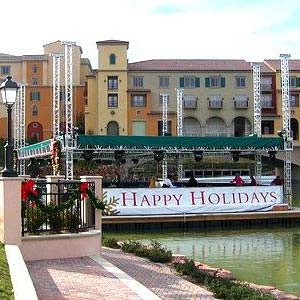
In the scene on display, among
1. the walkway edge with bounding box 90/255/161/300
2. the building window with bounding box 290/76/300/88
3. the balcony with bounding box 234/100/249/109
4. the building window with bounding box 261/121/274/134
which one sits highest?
the building window with bounding box 290/76/300/88

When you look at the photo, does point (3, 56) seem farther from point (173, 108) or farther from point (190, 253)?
point (190, 253)

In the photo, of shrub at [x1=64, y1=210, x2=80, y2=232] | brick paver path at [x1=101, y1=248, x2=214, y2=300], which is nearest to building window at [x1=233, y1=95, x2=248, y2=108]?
brick paver path at [x1=101, y1=248, x2=214, y2=300]

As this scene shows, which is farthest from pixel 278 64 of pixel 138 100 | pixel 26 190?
pixel 26 190

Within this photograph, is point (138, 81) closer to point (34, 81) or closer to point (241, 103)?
point (241, 103)

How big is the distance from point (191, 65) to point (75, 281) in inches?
2800

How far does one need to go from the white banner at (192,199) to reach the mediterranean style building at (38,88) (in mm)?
58087

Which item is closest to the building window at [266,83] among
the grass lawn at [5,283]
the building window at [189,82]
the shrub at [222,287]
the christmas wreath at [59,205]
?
the building window at [189,82]

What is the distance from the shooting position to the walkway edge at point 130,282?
9.22 m

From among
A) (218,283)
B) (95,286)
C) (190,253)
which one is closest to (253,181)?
(190,253)

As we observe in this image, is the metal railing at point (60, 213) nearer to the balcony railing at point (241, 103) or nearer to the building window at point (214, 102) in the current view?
the building window at point (214, 102)

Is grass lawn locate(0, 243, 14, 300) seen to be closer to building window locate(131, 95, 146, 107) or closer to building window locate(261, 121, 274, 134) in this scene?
building window locate(131, 95, 146, 107)

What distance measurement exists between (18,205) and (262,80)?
68397 millimetres

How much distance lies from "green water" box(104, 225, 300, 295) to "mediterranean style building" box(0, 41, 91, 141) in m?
60.7

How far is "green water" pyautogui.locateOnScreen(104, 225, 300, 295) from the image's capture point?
15341mm
